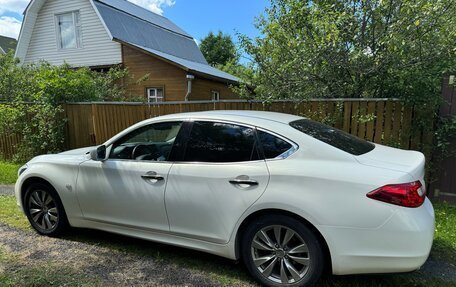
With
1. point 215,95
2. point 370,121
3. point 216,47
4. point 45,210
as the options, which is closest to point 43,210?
point 45,210

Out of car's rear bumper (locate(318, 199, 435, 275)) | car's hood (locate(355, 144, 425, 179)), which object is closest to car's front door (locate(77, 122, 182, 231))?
car's rear bumper (locate(318, 199, 435, 275))

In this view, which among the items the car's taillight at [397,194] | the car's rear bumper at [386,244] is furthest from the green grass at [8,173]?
the car's taillight at [397,194]

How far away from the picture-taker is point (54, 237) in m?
4.38

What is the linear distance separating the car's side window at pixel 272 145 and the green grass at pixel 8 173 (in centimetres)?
670

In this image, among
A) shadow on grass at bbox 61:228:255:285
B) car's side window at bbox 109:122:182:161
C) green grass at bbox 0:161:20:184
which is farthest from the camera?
green grass at bbox 0:161:20:184

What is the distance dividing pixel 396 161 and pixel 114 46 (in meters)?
14.2

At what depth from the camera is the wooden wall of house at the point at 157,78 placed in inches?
546

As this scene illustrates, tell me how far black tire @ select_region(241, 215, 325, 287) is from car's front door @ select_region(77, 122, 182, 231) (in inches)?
38.3

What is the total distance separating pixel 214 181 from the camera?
10.7 ft

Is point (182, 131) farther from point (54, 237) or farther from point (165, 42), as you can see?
point (165, 42)

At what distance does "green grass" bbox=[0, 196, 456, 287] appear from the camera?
128 inches

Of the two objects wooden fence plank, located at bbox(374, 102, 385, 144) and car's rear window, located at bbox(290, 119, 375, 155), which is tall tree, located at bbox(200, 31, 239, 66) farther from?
car's rear window, located at bbox(290, 119, 375, 155)

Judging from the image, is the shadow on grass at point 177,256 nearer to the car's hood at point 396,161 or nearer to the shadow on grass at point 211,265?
the shadow on grass at point 211,265

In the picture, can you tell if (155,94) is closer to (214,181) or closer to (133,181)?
(133,181)
